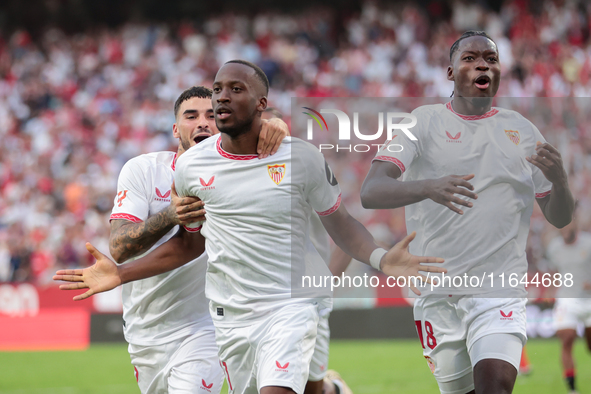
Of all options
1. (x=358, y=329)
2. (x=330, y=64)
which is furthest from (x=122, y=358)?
(x=330, y=64)

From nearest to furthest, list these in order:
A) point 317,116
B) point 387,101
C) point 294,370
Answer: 1. point 294,370
2. point 317,116
3. point 387,101

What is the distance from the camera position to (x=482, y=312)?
454cm

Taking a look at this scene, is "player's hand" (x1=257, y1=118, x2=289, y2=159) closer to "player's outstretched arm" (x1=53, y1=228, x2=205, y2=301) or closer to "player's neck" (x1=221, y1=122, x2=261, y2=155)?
"player's neck" (x1=221, y1=122, x2=261, y2=155)

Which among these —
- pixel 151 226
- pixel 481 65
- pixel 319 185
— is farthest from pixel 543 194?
pixel 151 226

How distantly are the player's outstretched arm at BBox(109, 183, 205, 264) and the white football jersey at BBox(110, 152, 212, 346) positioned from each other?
1.07ft

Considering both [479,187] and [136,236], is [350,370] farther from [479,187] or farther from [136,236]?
[136,236]

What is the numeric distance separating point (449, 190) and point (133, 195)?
2.05 m

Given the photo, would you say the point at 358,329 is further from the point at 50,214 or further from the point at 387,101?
the point at 387,101

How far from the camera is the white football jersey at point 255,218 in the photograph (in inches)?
163

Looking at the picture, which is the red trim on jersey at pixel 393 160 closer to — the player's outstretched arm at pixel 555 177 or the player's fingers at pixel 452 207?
the player's fingers at pixel 452 207

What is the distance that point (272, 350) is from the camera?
398cm

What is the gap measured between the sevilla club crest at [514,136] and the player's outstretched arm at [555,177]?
129mm

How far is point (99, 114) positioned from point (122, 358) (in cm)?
878

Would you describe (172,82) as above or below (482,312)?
above
